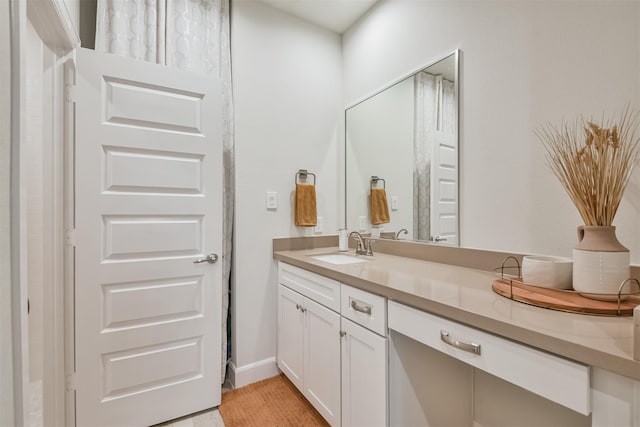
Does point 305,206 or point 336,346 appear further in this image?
point 305,206

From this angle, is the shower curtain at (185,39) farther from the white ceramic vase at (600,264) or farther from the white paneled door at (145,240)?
the white ceramic vase at (600,264)

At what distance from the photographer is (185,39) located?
1.89m

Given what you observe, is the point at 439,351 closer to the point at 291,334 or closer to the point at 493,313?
the point at 493,313

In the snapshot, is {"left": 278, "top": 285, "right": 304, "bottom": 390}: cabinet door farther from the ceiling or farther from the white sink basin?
the ceiling

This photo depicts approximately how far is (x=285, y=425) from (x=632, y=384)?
5.08 ft

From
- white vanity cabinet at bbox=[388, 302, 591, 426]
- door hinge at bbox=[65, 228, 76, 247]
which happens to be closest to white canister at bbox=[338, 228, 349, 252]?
white vanity cabinet at bbox=[388, 302, 591, 426]

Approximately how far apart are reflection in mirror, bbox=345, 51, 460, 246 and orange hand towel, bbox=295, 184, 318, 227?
0.32 meters

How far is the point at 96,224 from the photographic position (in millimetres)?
1528

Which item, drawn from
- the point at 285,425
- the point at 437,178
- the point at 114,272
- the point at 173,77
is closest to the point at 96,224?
the point at 114,272

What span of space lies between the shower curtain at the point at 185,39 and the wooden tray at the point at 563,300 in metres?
1.62

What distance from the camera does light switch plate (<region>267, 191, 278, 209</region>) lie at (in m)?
2.18

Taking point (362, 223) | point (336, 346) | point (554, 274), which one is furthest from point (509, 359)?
point (362, 223)

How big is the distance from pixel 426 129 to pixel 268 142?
1.07m

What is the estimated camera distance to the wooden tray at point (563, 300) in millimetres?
830
